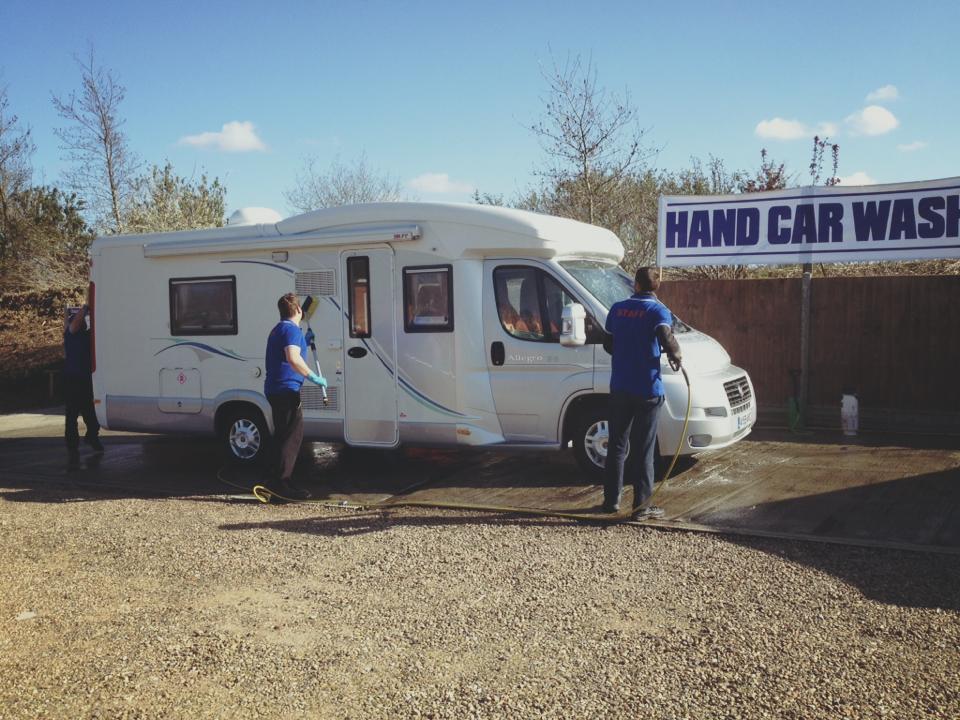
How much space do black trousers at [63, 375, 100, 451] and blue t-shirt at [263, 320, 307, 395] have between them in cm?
405

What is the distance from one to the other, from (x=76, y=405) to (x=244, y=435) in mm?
2867

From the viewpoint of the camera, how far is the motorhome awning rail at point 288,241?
8.92 metres

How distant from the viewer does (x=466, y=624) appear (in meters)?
5.07

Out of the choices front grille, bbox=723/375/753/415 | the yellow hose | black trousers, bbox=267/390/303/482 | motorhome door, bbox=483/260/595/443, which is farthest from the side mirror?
black trousers, bbox=267/390/303/482

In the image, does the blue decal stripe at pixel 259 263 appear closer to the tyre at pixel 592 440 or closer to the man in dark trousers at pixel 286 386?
the man in dark trousers at pixel 286 386

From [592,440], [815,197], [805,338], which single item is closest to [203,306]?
[592,440]

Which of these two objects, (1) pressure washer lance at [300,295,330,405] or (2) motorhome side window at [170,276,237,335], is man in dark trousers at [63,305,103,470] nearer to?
(2) motorhome side window at [170,276,237,335]

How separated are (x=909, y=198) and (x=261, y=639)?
31.9 feet

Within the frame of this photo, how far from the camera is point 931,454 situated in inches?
375

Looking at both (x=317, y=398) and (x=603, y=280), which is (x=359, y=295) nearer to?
(x=317, y=398)

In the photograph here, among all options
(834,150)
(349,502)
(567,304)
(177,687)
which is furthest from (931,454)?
(834,150)

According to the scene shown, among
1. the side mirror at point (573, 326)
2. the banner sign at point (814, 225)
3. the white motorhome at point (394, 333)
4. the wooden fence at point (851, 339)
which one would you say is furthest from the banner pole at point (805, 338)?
the side mirror at point (573, 326)

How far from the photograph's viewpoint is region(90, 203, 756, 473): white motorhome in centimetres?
844

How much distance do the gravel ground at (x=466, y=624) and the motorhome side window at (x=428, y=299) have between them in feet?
7.64
